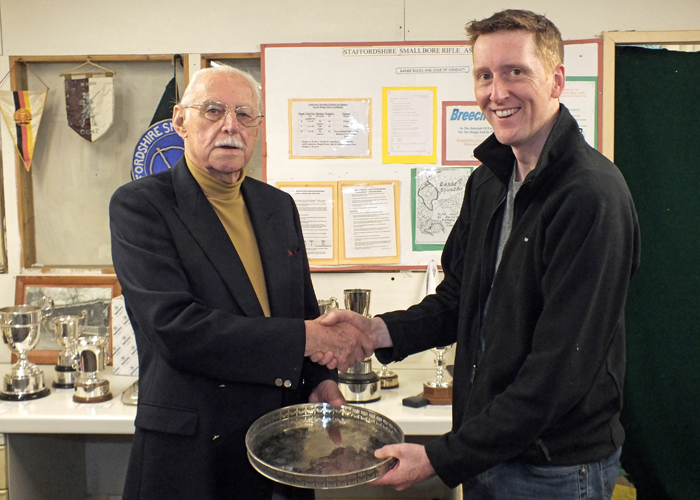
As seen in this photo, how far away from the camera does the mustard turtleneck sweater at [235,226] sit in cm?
162

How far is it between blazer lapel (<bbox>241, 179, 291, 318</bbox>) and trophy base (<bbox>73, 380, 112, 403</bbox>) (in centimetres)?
101

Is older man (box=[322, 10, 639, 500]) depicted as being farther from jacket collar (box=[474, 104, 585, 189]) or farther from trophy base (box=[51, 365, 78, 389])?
trophy base (box=[51, 365, 78, 389])

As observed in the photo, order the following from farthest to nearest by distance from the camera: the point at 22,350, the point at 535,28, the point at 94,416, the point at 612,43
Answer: the point at 612,43 → the point at 22,350 → the point at 94,416 → the point at 535,28

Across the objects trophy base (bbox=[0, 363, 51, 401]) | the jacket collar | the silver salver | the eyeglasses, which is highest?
the eyeglasses

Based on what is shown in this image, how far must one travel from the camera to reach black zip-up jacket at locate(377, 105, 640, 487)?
44.3 inches

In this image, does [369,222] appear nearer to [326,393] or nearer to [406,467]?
[326,393]

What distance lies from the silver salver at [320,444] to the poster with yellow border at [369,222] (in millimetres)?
1174

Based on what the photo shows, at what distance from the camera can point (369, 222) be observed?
8.76ft

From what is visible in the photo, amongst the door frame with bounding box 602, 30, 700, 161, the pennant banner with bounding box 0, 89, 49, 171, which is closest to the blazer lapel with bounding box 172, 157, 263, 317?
the pennant banner with bounding box 0, 89, 49, 171

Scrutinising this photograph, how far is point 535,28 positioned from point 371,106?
4.55 feet

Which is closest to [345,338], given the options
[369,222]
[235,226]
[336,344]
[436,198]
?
[336,344]

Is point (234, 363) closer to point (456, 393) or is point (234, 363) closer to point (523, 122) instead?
point (456, 393)

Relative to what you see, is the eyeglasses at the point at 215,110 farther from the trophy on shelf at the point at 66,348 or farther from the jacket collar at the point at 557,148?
the trophy on shelf at the point at 66,348

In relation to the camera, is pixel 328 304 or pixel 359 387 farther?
pixel 328 304
